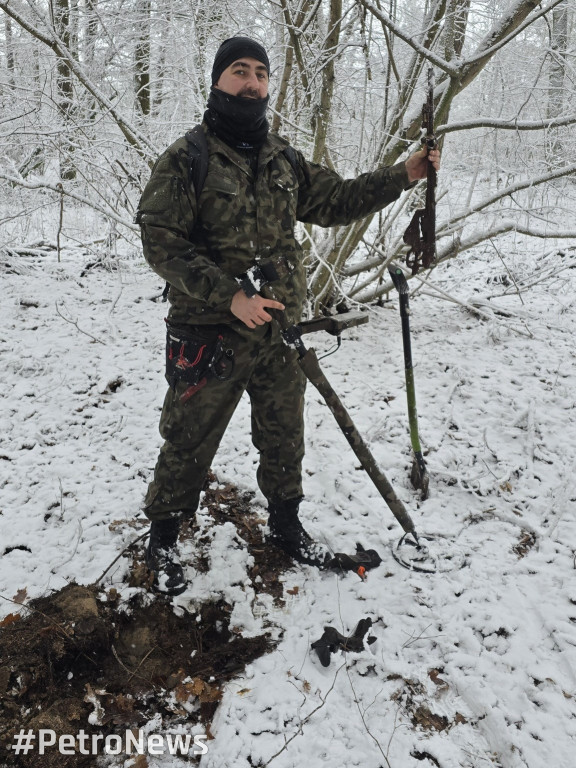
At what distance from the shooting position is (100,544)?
279cm

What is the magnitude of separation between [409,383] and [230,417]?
1.09 m

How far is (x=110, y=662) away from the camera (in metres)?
2.16

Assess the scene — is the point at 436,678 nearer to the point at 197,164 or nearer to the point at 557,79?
the point at 197,164

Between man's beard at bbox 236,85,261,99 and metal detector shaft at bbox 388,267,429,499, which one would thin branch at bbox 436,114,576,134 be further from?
man's beard at bbox 236,85,261,99

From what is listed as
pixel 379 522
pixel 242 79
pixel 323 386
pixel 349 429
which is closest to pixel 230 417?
pixel 323 386

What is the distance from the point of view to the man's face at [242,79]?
2109 mm

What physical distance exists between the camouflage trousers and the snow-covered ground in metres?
0.49

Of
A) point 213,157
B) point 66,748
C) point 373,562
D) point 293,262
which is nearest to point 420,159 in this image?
point 293,262

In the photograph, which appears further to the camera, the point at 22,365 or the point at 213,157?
the point at 22,365

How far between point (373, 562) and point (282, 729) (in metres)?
0.98

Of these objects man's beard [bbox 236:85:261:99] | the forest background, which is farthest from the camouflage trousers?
the forest background

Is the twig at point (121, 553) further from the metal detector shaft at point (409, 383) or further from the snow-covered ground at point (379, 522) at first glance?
the metal detector shaft at point (409, 383)

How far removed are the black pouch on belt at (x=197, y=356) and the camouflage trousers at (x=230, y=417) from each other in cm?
3

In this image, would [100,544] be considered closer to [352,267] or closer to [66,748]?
[66,748]
